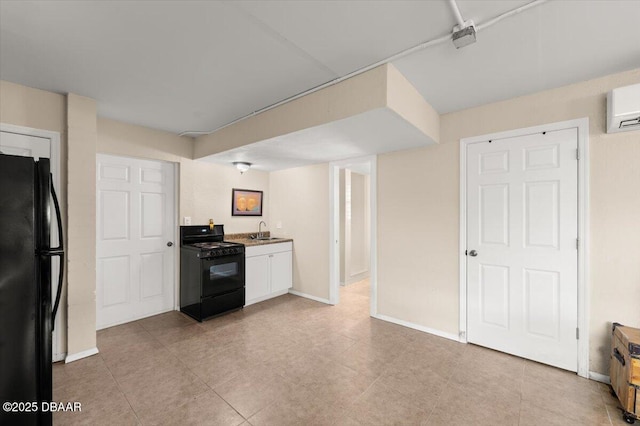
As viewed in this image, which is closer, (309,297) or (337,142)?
(337,142)

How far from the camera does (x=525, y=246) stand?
8.64ft

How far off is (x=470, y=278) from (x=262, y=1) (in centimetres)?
308

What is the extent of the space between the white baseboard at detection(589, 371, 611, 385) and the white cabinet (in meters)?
3.69

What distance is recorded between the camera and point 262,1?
1485 mm

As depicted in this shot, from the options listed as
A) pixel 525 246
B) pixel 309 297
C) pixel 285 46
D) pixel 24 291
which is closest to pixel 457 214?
pixel 525 246

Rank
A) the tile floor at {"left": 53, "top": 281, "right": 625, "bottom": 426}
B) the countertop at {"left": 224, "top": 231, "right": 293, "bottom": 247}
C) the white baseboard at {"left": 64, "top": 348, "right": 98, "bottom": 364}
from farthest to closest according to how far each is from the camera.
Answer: the countertop at {"left": 224, "top": 231, "right": 293, "bottom": 247}, the white baseboard at {"left": 64, "top": 348, "right": 98, "bottom": 364}, the tile floor at {"left": 53, "top": 281, "right": 625, "bottom": 426}

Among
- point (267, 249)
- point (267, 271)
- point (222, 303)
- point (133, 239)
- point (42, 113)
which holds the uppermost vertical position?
point (42, 113)

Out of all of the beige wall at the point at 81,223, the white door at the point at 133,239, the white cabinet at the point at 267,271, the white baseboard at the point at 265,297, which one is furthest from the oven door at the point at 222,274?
the beige wall at the point at 81,223

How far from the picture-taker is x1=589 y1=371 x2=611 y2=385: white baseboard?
2.25 m

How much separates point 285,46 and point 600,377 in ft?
12.1

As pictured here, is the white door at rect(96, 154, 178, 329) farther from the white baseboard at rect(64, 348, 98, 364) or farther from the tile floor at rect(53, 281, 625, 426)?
the white baseboard at rect(64, 348, 98, 364)

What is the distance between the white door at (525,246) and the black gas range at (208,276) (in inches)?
117

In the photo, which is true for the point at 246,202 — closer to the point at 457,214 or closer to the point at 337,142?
the point at 337,142

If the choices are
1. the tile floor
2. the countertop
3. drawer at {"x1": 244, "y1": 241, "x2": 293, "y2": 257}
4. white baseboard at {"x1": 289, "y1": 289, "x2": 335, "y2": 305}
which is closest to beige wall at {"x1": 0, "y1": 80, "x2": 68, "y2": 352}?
the tile floor
